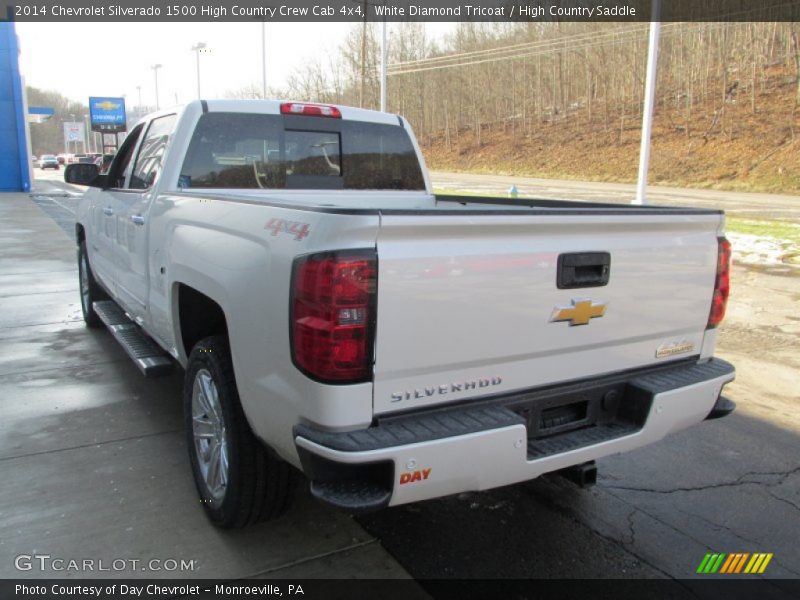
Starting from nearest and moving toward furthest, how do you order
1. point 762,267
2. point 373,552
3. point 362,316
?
point 362,316 → point 373,552 → point 762,267

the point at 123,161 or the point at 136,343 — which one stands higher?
the point at 123,161

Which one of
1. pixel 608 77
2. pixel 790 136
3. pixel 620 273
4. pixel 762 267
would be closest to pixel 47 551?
pixel 620 273

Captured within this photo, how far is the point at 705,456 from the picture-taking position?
13.2 ft

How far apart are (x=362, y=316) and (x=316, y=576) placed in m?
1.27

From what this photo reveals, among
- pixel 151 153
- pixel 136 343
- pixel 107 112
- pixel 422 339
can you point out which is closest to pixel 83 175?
pixel 151 153

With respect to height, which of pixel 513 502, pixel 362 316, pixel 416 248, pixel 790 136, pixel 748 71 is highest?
pixel 748 71

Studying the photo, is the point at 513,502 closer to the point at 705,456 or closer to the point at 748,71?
the point at 705,456

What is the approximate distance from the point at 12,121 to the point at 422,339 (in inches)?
1227

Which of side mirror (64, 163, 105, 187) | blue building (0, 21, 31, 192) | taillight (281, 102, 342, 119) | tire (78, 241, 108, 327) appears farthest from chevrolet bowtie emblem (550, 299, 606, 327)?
blue building (0, 21, 31, 192)

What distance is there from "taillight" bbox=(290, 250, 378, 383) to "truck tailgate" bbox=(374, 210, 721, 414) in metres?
0.05

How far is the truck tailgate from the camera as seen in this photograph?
2.31 meters

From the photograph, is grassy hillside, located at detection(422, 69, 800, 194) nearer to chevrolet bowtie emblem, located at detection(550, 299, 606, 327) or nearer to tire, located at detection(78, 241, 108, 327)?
tire, located at detection(78, 241, 108, 327)

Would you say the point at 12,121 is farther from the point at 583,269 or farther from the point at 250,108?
the point at 583,269

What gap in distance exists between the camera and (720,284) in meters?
3.18
